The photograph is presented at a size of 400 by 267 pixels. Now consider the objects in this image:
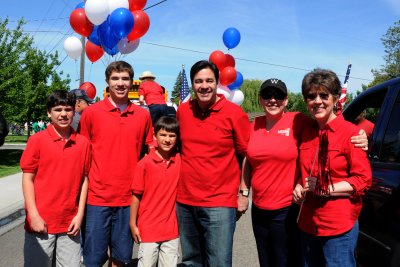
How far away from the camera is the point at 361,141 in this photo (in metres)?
2.43

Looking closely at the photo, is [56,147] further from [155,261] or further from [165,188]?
[155,261]

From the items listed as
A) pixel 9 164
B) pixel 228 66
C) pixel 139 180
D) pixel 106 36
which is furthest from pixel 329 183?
pixel 9 164

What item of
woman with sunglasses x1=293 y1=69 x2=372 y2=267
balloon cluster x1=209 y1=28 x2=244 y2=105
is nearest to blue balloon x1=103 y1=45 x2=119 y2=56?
balloon cluster x1=209 y1=28 x2=244 y2=105

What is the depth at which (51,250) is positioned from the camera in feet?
9.93

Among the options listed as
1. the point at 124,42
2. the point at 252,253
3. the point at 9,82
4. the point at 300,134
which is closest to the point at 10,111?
the point at 9,82

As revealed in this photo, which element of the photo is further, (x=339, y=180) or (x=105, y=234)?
(x=105, y=234)

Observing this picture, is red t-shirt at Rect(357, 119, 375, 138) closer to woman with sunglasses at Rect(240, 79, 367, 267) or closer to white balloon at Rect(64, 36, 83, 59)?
woman with sunglasses at Rect(240, 79, 367, 267)

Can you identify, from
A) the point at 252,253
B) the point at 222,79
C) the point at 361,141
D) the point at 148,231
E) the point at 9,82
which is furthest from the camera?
the point at 9,82

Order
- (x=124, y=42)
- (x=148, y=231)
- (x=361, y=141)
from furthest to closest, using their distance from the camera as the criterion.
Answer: (x=124, y=42) < (x=148, y=231) < (x=361, y=141)

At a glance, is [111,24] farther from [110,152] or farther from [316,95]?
[316,95]

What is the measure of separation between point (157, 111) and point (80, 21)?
423cm

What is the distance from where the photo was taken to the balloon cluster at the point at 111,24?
7559 mm

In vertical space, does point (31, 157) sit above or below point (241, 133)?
below

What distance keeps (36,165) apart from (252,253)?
10.5 feet
